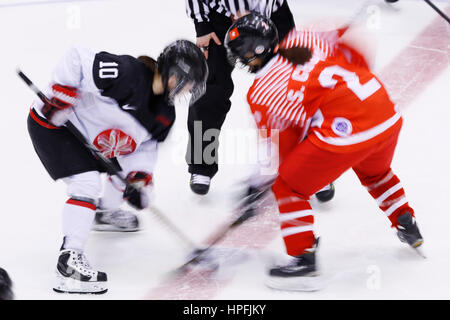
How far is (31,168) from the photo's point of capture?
10.0 ft

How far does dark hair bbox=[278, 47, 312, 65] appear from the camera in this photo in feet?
6.67

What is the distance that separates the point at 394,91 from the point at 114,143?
5.72 ft

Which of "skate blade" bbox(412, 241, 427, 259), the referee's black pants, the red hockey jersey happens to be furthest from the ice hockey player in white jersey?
"skate blade" bbox(412, 241, 427, 259)

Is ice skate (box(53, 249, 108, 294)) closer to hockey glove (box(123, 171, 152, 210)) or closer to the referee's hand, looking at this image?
hockey glove (box(123, 171, 152, 210))

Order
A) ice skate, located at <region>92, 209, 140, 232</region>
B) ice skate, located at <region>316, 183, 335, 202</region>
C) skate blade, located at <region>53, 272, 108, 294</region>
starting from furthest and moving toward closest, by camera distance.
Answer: ice skate, located at <region>316, 183, 335, 202</region>, ice skate, located at <region>92, 209, 140, 232</region>, skate blade, located at <region>53, 272, 108, 294</region>

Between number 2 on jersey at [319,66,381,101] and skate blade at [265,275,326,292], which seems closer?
number 2 on jersey at [319,66,381,101]

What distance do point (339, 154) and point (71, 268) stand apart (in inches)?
35.2

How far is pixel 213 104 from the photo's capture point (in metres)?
2.78

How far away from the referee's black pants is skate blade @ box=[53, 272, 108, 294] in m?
0.85

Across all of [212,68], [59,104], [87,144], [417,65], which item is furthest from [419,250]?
[417,65]

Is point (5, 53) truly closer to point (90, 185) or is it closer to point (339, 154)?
point (90, 185)

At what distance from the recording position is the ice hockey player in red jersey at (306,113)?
201 cm

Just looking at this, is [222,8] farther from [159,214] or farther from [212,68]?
[159,214]

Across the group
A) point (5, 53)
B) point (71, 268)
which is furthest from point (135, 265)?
point (5, 53)
